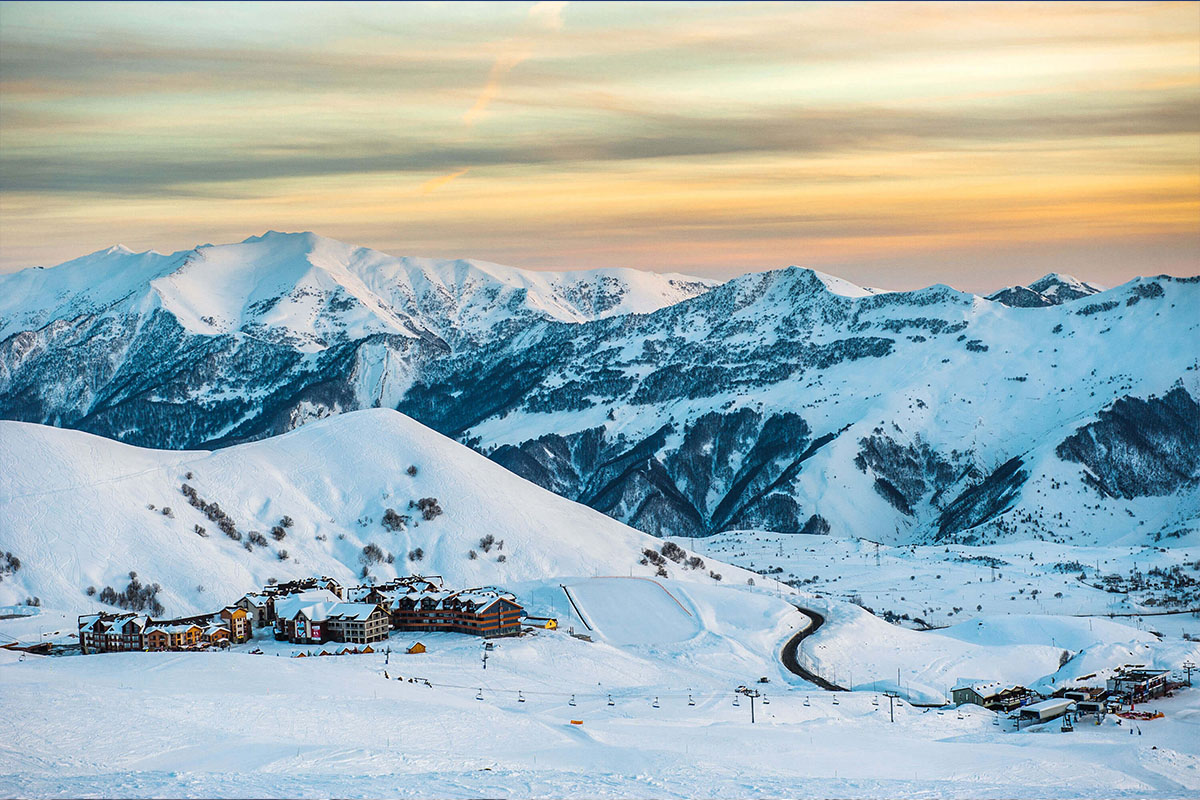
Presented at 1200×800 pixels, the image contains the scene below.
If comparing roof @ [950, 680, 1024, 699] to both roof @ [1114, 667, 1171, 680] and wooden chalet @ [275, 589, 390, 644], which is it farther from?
wooden chalet @ [275, 589, 390, 644]

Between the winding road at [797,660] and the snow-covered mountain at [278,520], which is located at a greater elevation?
the snow-covered mountain at [278,520]

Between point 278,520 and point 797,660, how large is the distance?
61.5m

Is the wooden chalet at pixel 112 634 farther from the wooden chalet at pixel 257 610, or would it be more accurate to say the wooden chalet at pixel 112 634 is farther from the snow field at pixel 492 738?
the snow field at pixel 492 738

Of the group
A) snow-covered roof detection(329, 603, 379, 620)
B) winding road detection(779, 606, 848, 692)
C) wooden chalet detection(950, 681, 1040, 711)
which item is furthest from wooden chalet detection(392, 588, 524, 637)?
wooden chalet detection(950, 681, 1040, 711)

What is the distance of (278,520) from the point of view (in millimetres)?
147500

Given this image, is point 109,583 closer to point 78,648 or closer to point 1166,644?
point 78,648

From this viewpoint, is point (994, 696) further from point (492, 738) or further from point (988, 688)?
point (492, 738)

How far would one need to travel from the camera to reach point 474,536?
150250 mm

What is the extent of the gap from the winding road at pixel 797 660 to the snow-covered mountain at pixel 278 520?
75.5ft

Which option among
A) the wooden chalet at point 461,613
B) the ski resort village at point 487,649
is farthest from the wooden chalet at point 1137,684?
the wooden chalet at point 461,613

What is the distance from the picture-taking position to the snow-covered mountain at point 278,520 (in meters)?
129

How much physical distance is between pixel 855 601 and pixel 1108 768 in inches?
3702

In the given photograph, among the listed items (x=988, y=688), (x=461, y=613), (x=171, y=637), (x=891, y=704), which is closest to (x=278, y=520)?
(x=461, y=613)

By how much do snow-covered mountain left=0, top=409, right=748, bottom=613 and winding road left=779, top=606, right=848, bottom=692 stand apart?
2302cm
